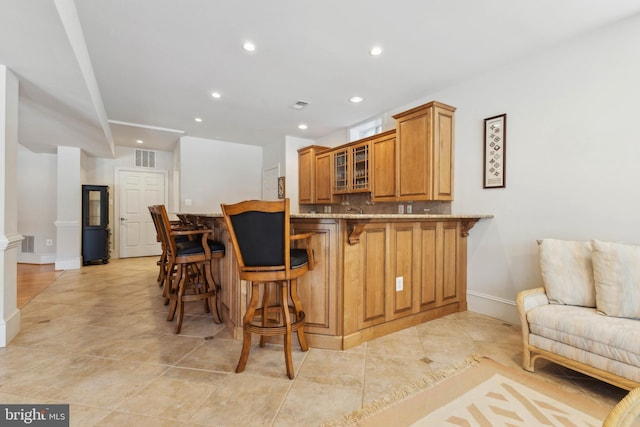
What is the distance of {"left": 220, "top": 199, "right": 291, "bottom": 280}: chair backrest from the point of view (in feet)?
5.88

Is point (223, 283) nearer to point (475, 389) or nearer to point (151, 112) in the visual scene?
point (475, 389)

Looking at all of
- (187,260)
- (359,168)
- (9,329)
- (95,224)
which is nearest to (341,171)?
(359,168)

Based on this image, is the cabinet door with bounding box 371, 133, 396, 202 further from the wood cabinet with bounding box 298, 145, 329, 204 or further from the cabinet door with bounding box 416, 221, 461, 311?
the wood cabinet with bounding box 298, 145, 329, 204

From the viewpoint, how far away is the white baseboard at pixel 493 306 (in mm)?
2863

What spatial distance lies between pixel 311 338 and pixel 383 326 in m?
0.66

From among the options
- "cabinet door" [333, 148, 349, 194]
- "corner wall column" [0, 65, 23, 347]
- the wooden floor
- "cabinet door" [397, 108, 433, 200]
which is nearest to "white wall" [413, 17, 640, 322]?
"cabinet door" [397, 108, 433, 200]

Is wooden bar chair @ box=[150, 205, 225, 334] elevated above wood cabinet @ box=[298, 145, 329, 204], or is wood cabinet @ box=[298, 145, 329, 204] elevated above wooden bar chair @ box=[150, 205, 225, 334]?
wood cabinet @ box=[298, 145, 329, 204]

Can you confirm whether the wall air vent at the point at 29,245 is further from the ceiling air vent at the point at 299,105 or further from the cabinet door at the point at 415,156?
the cabinet door at the point at 415,156

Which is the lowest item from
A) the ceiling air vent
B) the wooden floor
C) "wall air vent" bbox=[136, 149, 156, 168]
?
the wooden floor

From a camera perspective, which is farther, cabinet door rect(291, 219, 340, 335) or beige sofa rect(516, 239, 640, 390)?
cabinet door rect(291, 219, 340, 335)

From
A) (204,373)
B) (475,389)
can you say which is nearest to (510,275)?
(475,389)

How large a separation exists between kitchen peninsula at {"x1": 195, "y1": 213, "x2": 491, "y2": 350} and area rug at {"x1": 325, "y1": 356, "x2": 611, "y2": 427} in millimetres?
675

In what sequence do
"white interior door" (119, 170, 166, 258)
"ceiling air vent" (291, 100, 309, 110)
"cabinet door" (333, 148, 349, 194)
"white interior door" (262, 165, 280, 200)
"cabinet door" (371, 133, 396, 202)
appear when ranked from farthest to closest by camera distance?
"white interior door" (119, 170, 166, 258)
"white interior door" (262, 165, 280, 200)
"cabinet door" (333, 148, 349, 194)
"ceiling air vent" (291, 100, 309, 110)
"cabinet door" (371, 133, 396, 202)

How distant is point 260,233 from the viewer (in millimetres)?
1821
